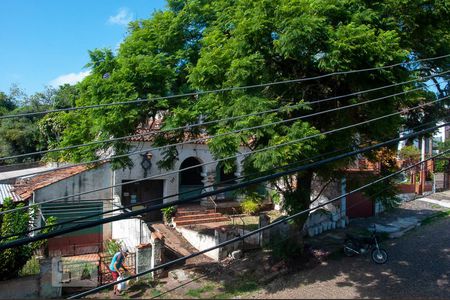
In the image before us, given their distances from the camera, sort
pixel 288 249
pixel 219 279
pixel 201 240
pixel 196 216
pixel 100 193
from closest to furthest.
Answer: pixel 219 279
pixel 288 249
pixel 201 240
pixel 100 193
pixel 196 216

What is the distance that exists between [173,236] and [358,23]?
10.7 m

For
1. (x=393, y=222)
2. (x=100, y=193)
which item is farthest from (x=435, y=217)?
(x=100, y=193)

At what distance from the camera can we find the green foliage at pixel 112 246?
14673 mm

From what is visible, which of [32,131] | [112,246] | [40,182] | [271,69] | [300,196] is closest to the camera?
[271,69]

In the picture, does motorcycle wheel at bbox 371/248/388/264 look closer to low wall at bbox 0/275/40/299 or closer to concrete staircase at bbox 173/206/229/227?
concrete staircase at bbox 173/206/229/227

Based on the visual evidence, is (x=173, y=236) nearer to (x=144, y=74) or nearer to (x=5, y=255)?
(x=5, y=255)

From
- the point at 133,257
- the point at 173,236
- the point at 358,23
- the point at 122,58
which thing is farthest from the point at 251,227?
the point at 358,23

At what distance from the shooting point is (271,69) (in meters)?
10.0

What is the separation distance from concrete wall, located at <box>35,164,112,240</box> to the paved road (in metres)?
8.38

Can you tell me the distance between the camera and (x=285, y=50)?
880 centimetres

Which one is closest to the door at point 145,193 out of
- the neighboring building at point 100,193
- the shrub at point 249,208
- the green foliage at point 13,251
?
the neighboring building at point 100,193

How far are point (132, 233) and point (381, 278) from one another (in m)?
9.28

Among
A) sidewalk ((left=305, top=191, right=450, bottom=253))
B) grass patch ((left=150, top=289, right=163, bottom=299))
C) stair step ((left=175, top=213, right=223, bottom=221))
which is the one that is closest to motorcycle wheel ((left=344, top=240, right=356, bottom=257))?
sidewalk ((left=305, top=191, right=450, bottom=253))

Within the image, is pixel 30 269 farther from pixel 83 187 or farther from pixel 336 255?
pixel 336 255
